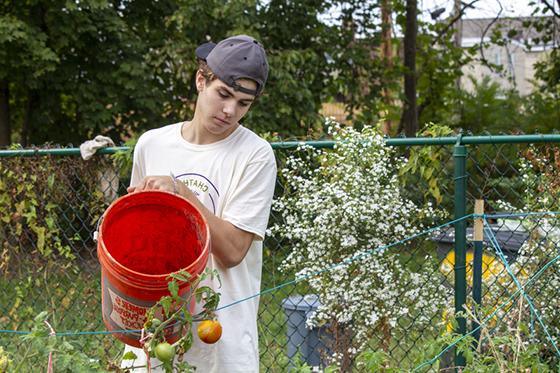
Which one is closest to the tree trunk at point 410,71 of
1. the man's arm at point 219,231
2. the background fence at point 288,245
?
the background fence at point 288,245

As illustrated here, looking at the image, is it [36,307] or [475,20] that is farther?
[475,20]

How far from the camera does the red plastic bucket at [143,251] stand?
2.07m

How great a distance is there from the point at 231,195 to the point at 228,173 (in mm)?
65

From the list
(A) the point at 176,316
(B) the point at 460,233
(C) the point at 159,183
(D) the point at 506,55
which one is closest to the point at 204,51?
(C) the point at 159,183

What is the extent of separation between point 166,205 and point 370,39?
10643mm

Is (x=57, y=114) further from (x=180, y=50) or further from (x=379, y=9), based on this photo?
(x=379, y=9)

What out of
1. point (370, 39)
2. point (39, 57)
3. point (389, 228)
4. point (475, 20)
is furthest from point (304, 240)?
point (475, 20)

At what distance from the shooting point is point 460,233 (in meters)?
3.25

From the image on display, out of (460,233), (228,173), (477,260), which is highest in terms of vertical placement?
(228,173)

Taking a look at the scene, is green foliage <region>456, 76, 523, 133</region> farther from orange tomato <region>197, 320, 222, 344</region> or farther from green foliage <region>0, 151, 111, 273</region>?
orange tomato <region>197, 320, 222, 344</region>

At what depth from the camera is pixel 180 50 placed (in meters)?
10.4

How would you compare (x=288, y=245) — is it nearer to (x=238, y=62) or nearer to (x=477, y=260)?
(x=477, y=260)

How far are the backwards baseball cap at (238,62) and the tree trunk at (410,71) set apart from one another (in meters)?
10.9

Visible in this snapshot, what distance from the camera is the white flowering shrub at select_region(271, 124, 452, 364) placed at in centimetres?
348
